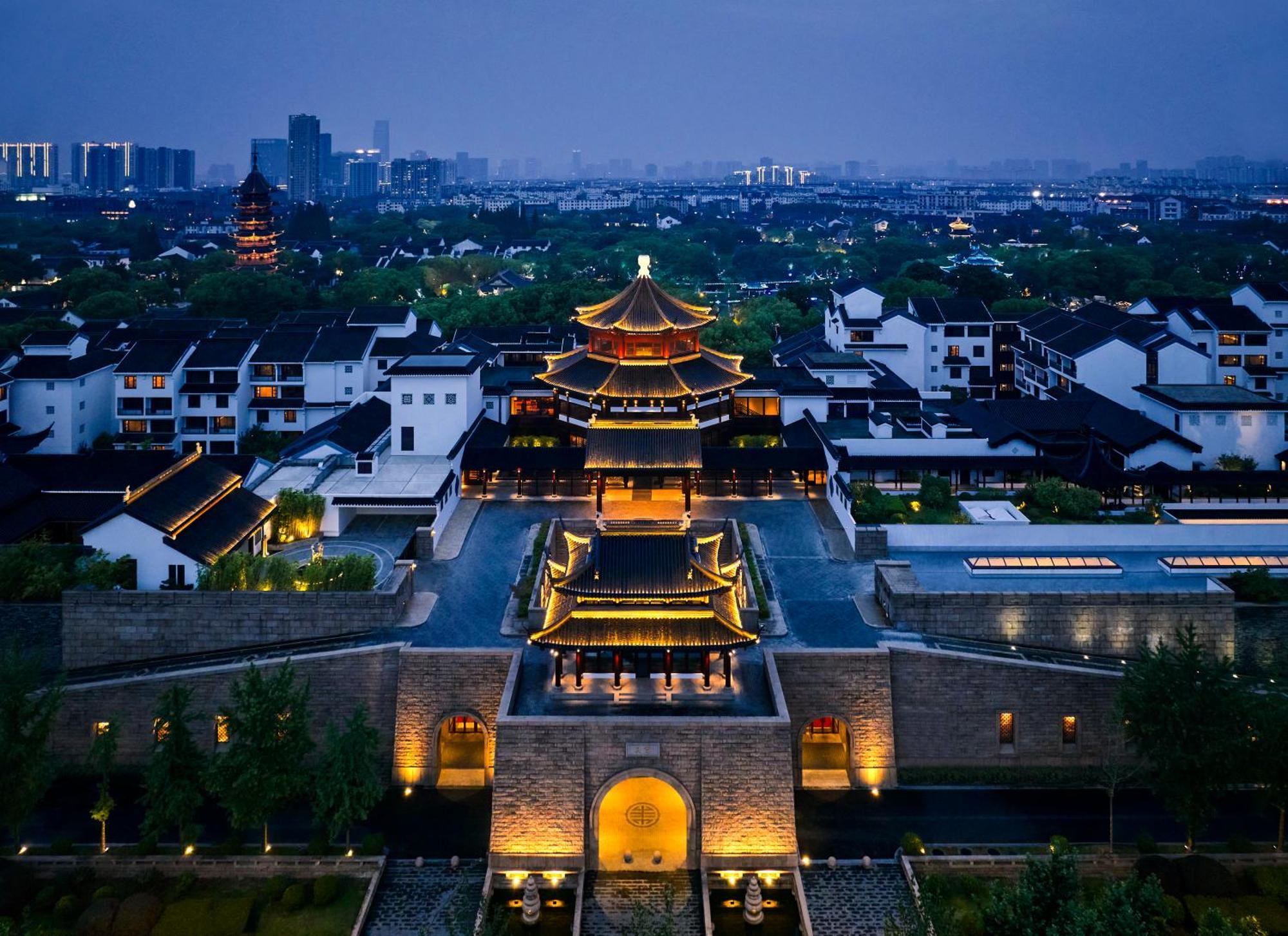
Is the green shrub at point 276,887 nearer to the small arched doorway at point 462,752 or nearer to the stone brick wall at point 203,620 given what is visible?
the small arched doorway at point 462,752

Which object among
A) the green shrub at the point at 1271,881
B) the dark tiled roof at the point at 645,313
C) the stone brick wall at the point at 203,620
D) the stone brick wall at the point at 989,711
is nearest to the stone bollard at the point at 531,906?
the stone brick wall at the point at 203,620

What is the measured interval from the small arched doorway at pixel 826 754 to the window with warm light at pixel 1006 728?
333cm

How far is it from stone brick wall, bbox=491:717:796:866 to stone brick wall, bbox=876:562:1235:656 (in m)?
6.09

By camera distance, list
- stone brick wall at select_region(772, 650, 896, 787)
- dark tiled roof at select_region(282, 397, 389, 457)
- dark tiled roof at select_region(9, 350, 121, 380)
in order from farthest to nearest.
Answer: dark tiled roof at select_region(9, 350, 121, 380)
dark tiled roof at select_region(282, 397, 389, 457)
stone brick wall at select_region(772, 650, 896, 787)

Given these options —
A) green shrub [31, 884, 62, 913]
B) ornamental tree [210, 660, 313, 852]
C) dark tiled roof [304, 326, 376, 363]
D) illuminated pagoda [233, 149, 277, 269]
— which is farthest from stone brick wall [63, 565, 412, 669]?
illuminated pagoda [233, 149, 277, 269]

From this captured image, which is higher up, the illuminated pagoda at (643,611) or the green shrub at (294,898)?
the illuminated pagoda at (643,611)

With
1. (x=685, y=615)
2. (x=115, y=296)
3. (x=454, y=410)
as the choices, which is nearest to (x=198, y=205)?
(x=115, y=296)

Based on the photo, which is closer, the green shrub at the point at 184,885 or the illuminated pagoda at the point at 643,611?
the green shrub at the point at 184,885

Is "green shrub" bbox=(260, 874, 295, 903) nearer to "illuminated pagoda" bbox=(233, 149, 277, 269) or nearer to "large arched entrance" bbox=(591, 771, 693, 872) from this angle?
"large arched entrance" bbox=(591, 771, 693, 872)

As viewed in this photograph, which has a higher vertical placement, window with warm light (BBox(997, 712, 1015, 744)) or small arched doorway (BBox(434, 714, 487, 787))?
window with warm light (BBox(997, 712, 1015, 744))

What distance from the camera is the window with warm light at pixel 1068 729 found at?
23.5 metres

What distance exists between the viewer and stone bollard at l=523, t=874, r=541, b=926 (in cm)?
1886

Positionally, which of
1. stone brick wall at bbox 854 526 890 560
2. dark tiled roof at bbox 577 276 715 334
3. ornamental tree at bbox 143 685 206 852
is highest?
dark tiled roof at bbox 577 276 715 334

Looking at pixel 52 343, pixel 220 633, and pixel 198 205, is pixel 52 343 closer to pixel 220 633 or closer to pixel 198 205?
pixel 220 633
